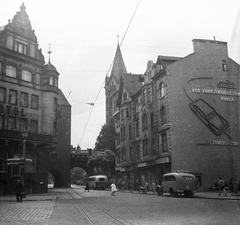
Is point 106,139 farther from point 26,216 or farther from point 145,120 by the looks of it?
point 26,216

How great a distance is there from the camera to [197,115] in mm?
38125

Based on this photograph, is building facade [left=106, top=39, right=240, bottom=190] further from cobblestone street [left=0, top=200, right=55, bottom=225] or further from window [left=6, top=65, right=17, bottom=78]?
cobblestone street [left=0, top=200, right=55, bottom=225]

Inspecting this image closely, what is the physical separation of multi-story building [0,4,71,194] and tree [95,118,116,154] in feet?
90.4

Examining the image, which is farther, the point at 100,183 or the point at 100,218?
the point at 100,183

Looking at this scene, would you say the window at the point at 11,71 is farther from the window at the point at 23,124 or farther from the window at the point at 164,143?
the window at the point at 164,143

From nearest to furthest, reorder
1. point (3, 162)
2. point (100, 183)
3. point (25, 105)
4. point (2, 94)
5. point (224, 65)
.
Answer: point (3, 162)
point (2, 94)
point (25, 105)
point (224, 65)
point (100, 183)

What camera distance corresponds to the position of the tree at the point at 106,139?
231 feet

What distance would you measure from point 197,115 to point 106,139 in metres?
35.2

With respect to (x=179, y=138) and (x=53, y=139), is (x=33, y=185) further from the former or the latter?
(x=179, y=138)

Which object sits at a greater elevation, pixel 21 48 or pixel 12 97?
pixel 21 48

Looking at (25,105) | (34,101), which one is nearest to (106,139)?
(34,101)

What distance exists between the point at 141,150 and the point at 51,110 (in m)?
13.5

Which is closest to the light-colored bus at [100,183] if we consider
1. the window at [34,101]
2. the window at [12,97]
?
the window at [34,101]

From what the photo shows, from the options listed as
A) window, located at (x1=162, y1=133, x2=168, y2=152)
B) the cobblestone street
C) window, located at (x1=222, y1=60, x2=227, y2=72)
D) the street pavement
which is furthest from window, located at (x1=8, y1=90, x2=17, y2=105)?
window, located at (x1=222, y1=60, x2=227, y2=72)
